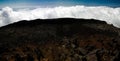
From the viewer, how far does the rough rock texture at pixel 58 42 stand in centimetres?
7250

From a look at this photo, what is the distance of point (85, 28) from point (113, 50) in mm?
11172

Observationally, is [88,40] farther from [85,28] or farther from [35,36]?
[35,36]

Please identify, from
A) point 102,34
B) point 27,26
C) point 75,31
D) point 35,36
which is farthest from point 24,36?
point 102,34

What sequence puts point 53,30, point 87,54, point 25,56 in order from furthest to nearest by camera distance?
point 53,30
point 87,54
point 25,56

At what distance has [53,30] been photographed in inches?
3278

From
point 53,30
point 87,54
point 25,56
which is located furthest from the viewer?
point 53,30

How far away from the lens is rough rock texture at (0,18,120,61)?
7250 centimetres

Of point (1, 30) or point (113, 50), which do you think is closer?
point (113, 50)

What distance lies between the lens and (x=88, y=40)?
79188 millimetres

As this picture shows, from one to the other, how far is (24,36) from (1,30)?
10531 mm

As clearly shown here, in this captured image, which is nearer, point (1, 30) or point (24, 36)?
point (24, 36)

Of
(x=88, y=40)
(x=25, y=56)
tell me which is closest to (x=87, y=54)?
(x=88, y=40)

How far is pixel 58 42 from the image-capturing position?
7662 centimetres

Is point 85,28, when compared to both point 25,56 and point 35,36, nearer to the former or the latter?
point 35,36
